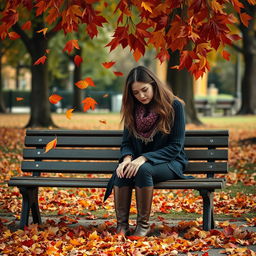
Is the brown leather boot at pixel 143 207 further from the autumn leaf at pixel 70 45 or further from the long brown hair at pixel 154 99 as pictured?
the autumn leaf at pixel 70 45

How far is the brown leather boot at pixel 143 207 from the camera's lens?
5227mm

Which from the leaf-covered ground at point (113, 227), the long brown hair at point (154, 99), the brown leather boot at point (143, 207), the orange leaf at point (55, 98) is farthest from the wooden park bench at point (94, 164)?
the orange leaf at point (55, 98)

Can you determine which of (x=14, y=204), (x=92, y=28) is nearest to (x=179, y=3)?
(x=92, y=28)

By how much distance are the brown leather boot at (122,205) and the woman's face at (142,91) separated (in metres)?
0.76

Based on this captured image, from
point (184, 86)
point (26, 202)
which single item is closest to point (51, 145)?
point (26, 202)

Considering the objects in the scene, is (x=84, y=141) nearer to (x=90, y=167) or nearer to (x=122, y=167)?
(x=90, y=167)

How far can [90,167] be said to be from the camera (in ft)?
19.5

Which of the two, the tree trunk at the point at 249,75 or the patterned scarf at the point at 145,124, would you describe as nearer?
the patterned scarf at the point at 145,124

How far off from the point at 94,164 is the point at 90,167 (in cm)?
5

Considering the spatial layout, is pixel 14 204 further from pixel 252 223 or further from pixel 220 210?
pixel 252 223

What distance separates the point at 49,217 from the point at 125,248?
5.88ft

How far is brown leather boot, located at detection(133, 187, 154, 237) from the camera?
17.1 feet

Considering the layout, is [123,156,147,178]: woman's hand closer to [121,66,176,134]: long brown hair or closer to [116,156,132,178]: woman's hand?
[116,156,132,178]: woman's hand

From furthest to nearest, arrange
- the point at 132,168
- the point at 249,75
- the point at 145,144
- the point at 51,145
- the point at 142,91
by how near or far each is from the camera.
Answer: the point at 249,75 < the point at 51,145 < the point at 145,144 < the point at 142,91 < the point at 132,168
